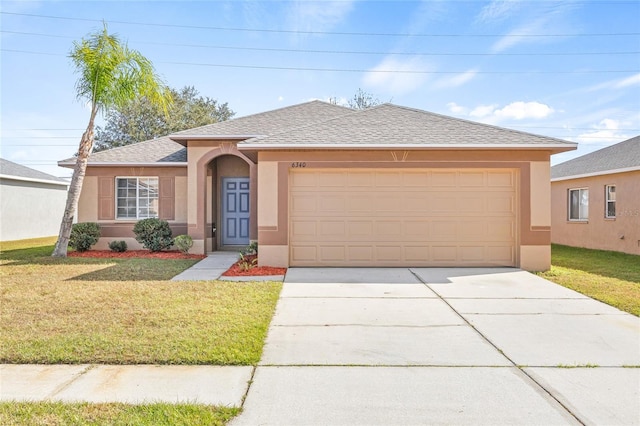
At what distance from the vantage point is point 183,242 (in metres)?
12.5

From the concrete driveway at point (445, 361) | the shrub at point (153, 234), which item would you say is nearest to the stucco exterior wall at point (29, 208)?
the shrub at point (153, 234)

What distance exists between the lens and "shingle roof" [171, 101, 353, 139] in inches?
510

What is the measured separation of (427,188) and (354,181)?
5.97 feet

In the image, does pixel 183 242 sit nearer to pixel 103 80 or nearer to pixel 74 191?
pixel 74 191

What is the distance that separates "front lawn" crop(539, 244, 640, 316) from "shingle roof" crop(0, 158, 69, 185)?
21638 mm

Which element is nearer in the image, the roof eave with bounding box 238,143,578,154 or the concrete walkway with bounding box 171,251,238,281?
the concrete walkway with bounding box 171,251,238,281

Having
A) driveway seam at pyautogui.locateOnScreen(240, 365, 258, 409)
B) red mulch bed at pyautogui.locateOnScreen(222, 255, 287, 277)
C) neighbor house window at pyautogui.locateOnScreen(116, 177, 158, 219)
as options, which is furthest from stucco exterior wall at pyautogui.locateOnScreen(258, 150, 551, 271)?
driveway seam at pyautogui.locateOnScreen(240, 365, 258, 409)

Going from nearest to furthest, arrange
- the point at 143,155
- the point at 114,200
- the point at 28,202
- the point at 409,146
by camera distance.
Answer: the point at 409,146
the point at 114,200
the point at 143,155
the point at 28,202

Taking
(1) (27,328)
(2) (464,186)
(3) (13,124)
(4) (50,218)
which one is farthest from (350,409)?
(3) (13,124)

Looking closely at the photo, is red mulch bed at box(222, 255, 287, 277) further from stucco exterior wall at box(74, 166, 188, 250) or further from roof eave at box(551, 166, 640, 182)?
roof eave at box(551, 166, 640, 182)

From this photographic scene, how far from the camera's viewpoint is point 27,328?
5.14 metres

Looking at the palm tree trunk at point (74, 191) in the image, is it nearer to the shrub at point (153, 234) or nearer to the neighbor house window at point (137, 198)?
the shrub at point (153, 234)

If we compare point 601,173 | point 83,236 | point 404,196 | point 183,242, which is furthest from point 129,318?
point 601,173

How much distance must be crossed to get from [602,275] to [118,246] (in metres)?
13.6
